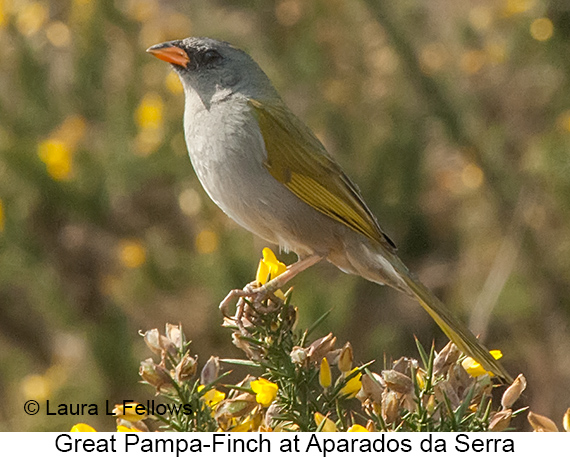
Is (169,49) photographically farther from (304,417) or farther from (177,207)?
(177,207)

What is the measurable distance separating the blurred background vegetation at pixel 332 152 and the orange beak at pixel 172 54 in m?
1.69

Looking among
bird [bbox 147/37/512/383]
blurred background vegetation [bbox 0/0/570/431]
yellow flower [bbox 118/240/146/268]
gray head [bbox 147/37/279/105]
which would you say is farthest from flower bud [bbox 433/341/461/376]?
yellow flower [bbox 118/240/146/268]

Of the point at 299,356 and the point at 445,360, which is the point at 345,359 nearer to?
the point at 299,356

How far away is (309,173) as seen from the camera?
3.10 metres

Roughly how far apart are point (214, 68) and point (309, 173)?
0.64 meters

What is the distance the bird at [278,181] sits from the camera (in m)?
2.92

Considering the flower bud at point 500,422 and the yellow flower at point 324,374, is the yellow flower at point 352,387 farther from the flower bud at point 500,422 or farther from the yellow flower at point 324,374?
the flower bud at point 500,422

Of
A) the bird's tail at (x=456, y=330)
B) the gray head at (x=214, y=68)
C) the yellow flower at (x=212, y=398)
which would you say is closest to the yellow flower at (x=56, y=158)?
the gray head at (x=214, y=68)

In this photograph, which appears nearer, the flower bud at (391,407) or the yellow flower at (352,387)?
the flower bud at (391,407)

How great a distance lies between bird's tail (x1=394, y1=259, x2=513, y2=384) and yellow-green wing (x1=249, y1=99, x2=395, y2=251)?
24cm

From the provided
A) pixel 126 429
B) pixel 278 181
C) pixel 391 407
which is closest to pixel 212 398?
pixel 126 429

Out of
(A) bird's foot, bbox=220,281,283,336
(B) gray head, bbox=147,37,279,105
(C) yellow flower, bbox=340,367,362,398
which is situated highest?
(B) gray head, bbox=147,37,279,105

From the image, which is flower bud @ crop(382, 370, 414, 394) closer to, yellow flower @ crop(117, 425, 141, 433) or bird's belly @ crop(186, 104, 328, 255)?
yellow flower @ crop(117, 425, 141, 433)

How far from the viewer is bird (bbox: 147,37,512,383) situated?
9.58ft
